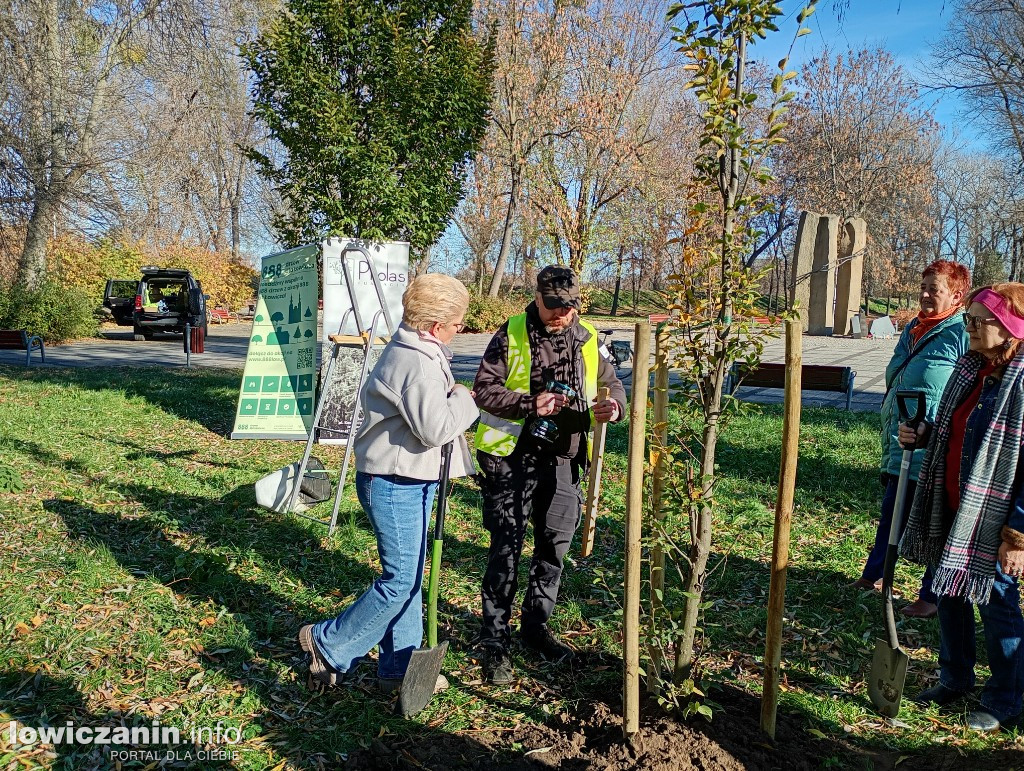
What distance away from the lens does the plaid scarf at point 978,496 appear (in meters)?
2.95

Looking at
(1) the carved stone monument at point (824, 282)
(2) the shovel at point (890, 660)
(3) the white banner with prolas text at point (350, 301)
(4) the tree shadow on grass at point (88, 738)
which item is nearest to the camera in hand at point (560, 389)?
(2) the shovel at point (890, 660)

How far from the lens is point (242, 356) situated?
18.0 m

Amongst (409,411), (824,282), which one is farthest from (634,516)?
(824,282)

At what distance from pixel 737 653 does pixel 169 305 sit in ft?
69.8

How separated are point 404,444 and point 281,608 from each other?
176cm

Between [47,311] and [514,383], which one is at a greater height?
[47,311]

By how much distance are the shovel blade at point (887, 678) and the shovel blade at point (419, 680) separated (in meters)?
1.91

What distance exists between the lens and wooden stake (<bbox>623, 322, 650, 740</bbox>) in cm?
249

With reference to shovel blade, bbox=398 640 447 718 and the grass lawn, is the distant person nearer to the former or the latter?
the grass lawn

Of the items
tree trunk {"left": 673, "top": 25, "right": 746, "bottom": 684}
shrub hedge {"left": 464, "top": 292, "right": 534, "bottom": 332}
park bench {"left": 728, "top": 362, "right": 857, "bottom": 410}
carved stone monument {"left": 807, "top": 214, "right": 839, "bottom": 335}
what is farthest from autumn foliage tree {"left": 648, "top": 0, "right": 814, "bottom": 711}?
shrub hedge {"left": 464, "top": 292, "right": 534, "bottom": 332}

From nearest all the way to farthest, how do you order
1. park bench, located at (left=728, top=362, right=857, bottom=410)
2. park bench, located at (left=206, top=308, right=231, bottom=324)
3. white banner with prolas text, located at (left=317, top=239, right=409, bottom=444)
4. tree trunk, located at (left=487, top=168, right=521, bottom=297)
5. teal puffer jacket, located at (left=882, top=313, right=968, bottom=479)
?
teal puffer jacket, located at (left=882, top=313, right=968, bottom=479) < white banner with prolas text, located at (left=317, top=239, right=409, bottom=444) < park bench, located at (left=728, top=362, right=857, bottom=410) < tree trunk, located at (left=487, top=168, right=521, bottom=297) < park bench, located at (left=206, top=308, right=231, bottom=324)

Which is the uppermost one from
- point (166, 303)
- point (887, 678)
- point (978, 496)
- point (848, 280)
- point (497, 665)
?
point (848, 280)

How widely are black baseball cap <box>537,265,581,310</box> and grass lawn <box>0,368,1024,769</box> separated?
1088 mm

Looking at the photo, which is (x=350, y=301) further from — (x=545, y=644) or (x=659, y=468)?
(x=659, y=468)
